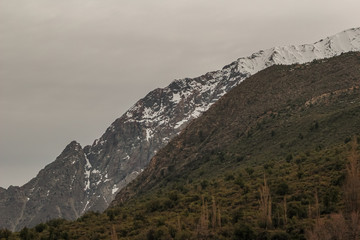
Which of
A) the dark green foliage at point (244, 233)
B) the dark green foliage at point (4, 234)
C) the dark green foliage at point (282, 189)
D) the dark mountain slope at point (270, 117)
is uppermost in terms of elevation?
the dark mountain slope at point (270, 117)

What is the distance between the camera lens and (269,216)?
56125 mm

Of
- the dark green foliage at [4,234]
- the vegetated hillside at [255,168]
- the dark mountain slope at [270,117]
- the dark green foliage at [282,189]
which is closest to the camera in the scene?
the vegetated hillside at [255,168]

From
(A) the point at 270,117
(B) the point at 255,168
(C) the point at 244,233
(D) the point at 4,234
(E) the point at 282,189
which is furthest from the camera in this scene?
(A) the point at 270,117

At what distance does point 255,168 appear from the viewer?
303 feet

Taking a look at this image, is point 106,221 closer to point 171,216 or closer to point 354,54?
point 171,216

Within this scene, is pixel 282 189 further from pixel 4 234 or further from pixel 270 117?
pixel 270 117

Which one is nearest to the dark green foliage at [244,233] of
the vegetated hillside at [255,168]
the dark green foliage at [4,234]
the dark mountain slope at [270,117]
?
the vegetated hillside at [255,168]

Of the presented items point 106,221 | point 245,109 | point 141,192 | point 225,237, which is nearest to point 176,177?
point 141,192

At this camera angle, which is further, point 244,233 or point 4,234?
point 4,234

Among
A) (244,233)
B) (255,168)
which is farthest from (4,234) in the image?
(255,168)

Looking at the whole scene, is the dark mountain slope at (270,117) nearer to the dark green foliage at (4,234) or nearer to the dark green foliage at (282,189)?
the dark green foliage at (282,189)

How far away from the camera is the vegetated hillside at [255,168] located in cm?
5959

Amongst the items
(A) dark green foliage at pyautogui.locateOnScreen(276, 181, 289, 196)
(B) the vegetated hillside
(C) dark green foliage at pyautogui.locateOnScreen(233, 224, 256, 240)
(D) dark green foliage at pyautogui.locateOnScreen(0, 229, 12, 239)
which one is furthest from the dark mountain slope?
(D) dark green foliage at pyautogui.locateOnScreen(0, 229, 12, 239)

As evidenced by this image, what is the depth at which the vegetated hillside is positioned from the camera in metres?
59.6
